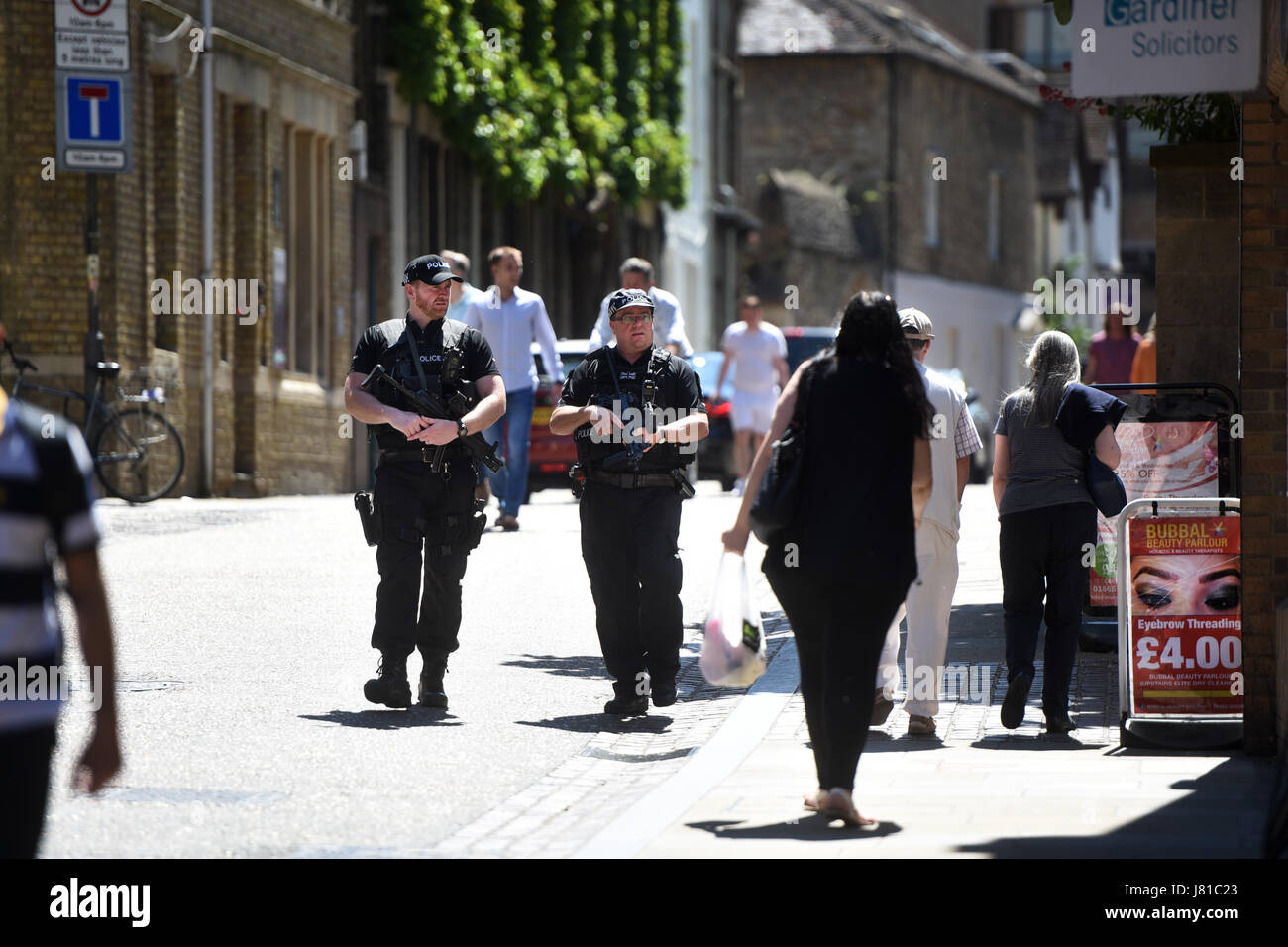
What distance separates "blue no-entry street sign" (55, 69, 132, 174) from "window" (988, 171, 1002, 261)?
1831 inches

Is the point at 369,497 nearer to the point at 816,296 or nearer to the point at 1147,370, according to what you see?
the point at 1147,370

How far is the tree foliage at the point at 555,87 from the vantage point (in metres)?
30.4

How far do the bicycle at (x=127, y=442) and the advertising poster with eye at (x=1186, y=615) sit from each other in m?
11.1

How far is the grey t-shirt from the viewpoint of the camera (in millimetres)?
9602

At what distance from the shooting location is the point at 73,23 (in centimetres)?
1944

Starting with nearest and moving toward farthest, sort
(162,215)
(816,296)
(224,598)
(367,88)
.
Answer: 1. (224,598)
2. (162,215)
3. (367,88)
4. (816,296)

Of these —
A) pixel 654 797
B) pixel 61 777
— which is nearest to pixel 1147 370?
pixel 654 797

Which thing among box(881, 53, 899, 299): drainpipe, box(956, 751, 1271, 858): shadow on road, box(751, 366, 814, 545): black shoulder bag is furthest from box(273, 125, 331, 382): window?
box(881, 53, 899, 299): drainpipe

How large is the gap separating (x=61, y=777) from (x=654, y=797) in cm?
206

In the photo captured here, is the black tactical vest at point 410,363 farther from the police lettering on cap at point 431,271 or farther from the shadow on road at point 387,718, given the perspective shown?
the shadow on road at point 387,718

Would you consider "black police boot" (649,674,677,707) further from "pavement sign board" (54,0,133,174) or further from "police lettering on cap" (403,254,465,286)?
"pavement sign board" (54,0,133,174)

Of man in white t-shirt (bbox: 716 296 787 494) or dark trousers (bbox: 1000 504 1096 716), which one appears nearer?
dark trousers (bbox: 1000 504 1096 716)
